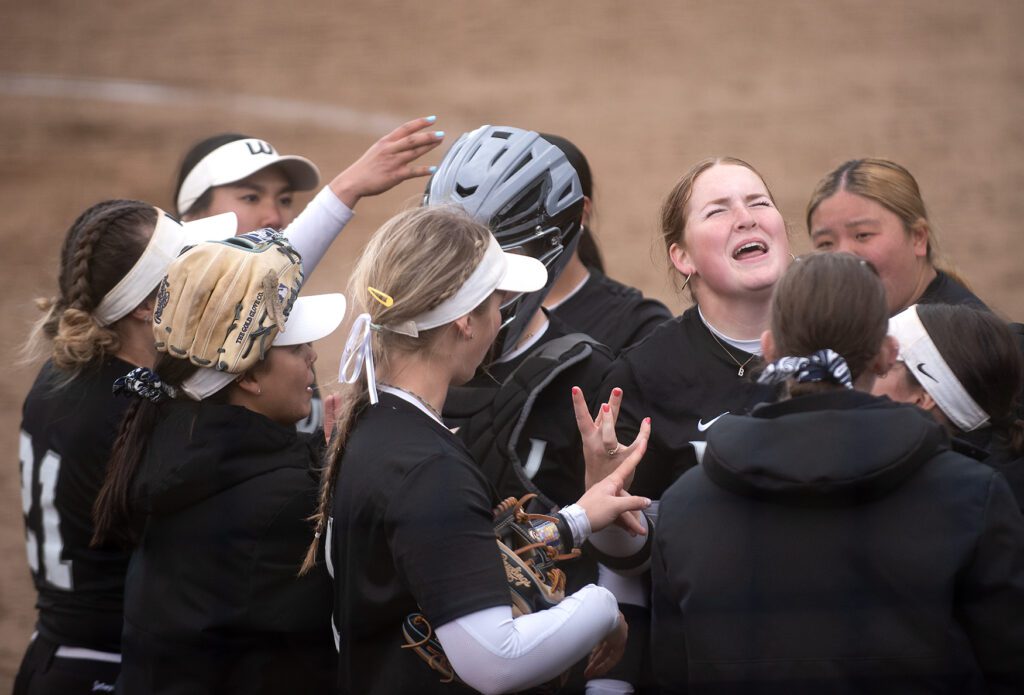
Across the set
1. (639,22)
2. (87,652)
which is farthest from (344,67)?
(87,652)

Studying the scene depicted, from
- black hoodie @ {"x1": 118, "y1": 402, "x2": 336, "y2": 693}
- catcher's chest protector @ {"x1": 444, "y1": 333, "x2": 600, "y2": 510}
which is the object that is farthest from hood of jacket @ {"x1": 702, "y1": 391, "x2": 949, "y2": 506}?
black hoodie @ {"x1": 118, "y1": 402, "x2": 336, "y2": 693}

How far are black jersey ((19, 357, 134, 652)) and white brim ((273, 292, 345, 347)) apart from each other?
0.52 m

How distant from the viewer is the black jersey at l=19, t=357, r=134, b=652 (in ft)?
9.06

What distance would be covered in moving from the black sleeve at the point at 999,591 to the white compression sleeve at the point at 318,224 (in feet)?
6.39

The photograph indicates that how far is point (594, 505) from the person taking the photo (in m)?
2.27

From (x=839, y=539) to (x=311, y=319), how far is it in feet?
4.13

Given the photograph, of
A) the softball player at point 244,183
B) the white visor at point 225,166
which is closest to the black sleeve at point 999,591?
the softball player at point 244,183

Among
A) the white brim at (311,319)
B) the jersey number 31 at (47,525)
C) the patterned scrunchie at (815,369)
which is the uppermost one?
the patterned scrunchie at (815,369)

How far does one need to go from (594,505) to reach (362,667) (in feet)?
1.80

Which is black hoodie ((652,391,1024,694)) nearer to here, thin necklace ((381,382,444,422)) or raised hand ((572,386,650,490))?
raised hand ((572,386,650,490))

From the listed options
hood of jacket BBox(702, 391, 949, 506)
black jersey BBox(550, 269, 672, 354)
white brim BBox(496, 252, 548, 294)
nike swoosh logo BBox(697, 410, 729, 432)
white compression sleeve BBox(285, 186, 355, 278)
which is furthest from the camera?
black jersey BBox(550, 269, 672, 354)

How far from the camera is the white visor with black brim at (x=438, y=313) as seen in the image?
2166mm

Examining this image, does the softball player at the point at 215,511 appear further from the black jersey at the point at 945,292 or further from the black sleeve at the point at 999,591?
the black jersey at the point at 945,292

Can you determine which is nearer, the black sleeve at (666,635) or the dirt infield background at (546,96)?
the black sleeve at (666,635)
